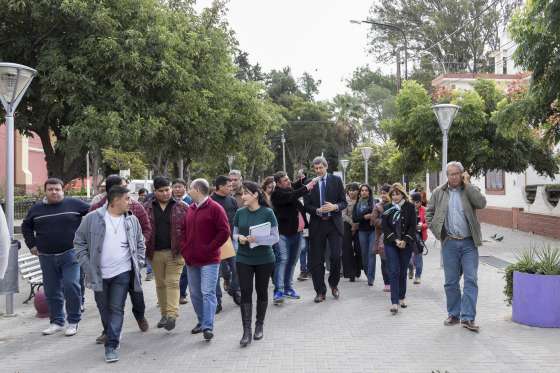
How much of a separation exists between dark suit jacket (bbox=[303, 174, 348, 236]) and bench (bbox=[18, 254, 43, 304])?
3.98 meters

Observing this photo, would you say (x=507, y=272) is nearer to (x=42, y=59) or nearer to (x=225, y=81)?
(x=42, y=59)

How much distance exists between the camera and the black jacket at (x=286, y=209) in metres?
8.36

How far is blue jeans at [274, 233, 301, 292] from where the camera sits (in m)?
8.31

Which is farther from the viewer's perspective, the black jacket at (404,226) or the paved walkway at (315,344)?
the black jacket at (404,226)

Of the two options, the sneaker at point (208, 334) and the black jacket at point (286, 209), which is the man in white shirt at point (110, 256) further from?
the black jacket at point (286, 209)

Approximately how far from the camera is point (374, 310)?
25.5 ft

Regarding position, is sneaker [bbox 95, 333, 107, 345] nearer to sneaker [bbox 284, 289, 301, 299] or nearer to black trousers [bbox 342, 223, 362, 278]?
sneaker [bbox 284, 289, 301, 299]

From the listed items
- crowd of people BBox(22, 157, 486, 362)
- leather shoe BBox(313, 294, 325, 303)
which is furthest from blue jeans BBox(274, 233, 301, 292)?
leather shoe BBox(313, 294, 325, 303)

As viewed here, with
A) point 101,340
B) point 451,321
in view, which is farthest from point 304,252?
point 101,340

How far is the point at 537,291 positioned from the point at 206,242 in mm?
3761

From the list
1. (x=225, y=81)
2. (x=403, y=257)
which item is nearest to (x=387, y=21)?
(x=225, y=81)

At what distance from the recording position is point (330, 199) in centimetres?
830

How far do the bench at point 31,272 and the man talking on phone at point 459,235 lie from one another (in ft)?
18.3

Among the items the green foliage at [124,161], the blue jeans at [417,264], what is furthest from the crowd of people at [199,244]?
the green foliage at [124,161]
